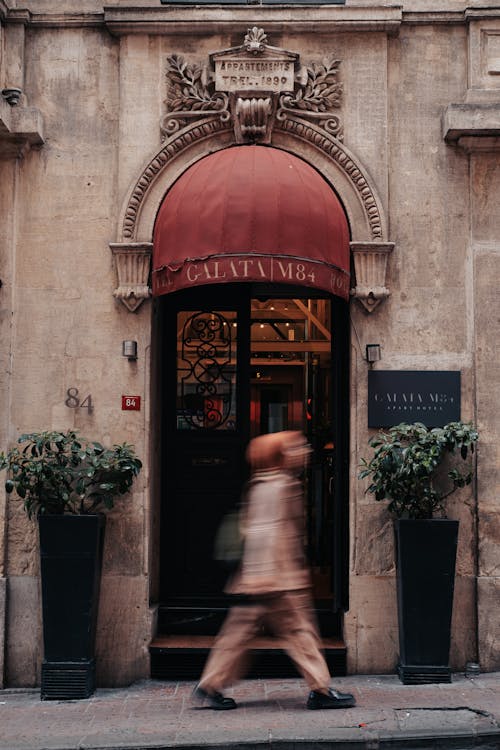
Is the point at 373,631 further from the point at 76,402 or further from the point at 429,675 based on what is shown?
the point at 76,402

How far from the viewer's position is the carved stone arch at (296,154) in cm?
790

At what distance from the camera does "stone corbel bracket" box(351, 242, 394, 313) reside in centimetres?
788

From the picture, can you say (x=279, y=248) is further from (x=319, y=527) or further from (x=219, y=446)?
(x=319, y=527)

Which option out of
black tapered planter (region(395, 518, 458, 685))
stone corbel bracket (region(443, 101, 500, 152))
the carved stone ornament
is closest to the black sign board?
black tapered planter (region(395, 518, 458, 685))

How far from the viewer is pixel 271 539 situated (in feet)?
21.2

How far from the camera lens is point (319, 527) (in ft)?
32.2

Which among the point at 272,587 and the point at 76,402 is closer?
the point at 272,587

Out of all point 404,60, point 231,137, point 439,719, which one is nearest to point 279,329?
point 231,137

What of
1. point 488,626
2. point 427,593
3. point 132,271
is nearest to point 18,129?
point 132,271

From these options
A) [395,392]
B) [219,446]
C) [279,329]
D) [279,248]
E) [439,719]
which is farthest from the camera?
[279,329]

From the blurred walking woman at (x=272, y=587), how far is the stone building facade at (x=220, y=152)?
55.4 inches

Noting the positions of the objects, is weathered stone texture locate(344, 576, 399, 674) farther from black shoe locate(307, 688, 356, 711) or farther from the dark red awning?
the dark red awning

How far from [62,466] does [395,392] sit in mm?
3060

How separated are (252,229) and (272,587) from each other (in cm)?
297
